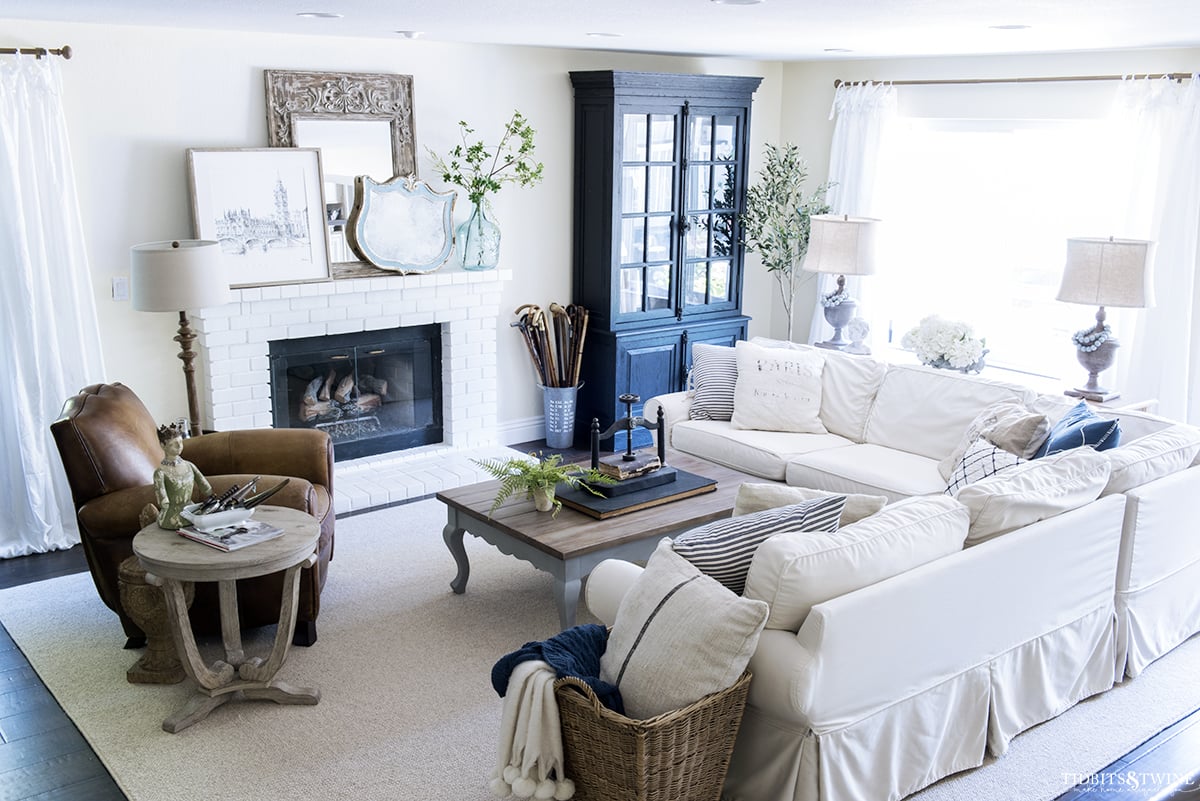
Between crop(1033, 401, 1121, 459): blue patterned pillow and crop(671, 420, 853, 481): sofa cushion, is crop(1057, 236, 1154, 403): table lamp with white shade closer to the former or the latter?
crop(1033, 401, 1121, 459): blue patterned pillow

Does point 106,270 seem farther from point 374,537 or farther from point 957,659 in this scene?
point 957,659

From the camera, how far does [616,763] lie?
2.55 metres

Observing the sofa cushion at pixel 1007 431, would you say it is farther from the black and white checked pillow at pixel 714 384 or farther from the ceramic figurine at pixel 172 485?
the ceramic figurine at pixel 172 485

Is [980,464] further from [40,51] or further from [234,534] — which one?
[40,51]

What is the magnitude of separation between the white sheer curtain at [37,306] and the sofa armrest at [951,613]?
12.0ft

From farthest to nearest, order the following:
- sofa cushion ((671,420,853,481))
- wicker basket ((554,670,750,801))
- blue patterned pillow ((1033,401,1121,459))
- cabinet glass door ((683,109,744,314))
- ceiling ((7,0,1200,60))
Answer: cabinet glass door ((683,109,744,314)) → sofa cushion ((671,420,853,481)) → blue patterned pillow ((1033,401,1121,459)) → ceiling ((7,0,1200,60)) → wicker basket ((554,670,750,801))

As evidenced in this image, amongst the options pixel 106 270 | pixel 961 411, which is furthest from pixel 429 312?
pixel 961 411

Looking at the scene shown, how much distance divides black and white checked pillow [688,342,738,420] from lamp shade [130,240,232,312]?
2450 millimetres

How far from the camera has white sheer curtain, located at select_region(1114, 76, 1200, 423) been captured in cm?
520

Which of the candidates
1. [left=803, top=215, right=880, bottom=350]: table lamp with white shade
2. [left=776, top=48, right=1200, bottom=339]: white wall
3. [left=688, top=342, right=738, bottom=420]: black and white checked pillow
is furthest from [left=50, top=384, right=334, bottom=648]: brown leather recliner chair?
[left=776, top=48, right=1200, bottom=339]: white wall

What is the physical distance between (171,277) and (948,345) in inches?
144

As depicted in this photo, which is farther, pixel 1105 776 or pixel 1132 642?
pixel 1132 642

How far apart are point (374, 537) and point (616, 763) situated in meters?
2.70

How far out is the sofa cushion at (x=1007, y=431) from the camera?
419 centimetres
